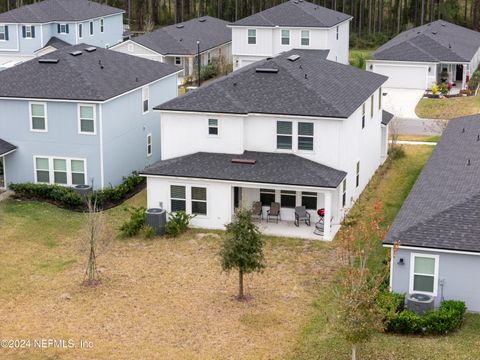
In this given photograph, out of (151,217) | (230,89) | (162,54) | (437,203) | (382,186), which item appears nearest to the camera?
(437,203)

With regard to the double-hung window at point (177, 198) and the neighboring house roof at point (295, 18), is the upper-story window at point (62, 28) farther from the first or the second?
the double-hung window at point (177, 198)

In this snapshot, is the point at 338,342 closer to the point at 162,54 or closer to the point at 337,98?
the point at 337,98

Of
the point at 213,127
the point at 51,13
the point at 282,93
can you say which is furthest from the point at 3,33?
the point at 282,93

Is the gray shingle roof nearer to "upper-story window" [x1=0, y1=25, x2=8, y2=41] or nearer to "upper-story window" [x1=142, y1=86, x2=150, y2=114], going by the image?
"upper-story window" [x1=142, y1=86, x2=150, y2=114]

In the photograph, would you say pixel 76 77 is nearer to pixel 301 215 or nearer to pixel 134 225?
pixel 134 225

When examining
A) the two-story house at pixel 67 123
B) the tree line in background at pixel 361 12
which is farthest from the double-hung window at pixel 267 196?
the tree line in background at pixel 361 12

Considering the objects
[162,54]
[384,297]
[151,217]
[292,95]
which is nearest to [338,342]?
[384,297]
